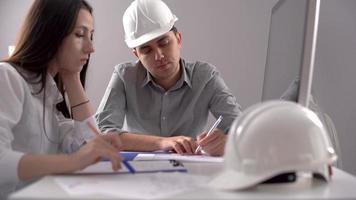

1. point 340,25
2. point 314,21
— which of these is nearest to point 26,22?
point 314,21

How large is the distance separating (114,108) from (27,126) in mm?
716

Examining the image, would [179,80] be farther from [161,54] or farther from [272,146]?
[272,146]

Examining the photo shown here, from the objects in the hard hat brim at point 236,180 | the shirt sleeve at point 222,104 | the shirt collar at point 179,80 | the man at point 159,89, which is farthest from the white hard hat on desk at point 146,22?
the hard hat brim at point 236,180

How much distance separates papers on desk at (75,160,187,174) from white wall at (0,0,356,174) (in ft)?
5.72

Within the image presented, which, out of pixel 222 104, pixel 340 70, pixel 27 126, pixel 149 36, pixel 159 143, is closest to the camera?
pixel 27 126

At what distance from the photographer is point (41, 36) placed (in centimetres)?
124

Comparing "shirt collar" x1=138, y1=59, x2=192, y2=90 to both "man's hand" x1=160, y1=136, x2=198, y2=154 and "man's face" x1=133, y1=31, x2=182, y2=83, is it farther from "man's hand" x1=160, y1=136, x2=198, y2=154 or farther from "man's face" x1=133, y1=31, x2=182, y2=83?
"man's hand" x1=160, y1=136, x2=198, y2=154

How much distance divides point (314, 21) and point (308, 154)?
1.06 feet

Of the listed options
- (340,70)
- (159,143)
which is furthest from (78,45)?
(340,70)

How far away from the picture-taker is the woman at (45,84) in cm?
106

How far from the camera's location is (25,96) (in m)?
1.15

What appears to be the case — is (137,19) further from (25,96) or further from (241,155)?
(241,155)

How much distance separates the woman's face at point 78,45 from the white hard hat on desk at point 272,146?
2.35 ft

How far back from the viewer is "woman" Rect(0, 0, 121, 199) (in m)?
1.06
